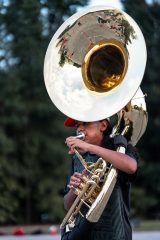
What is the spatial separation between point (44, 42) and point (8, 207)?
1816 cm

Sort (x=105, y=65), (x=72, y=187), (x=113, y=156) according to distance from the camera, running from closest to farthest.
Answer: (x=113, y=156) < (x=72, y=187) < (x=105, y=65)

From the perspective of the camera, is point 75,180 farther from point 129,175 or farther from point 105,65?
point 105,65

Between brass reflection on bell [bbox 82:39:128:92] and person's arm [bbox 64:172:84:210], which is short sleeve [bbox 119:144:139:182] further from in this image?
brass reflection on bell [bbox 82:39:128:92]

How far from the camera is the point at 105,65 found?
3656mm

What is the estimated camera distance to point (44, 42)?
7199 millimetres

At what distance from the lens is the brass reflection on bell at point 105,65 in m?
3.59


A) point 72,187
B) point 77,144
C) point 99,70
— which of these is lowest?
point 72,187

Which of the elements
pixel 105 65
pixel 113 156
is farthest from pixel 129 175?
pixel 105 65

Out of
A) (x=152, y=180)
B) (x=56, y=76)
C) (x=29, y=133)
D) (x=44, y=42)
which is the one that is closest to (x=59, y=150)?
(x=29, y=133)

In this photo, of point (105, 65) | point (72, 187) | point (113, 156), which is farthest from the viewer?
point (105, 65)

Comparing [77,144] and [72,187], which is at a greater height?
[77,144]

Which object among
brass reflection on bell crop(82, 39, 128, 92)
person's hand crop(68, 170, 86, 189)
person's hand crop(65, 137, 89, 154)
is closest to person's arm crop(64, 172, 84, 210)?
person's hand crop(68, 170, 86, 189)

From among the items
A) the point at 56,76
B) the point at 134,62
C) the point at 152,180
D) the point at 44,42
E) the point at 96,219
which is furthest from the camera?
the point at 152,180

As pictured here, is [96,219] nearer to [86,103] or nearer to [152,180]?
[86,103]
